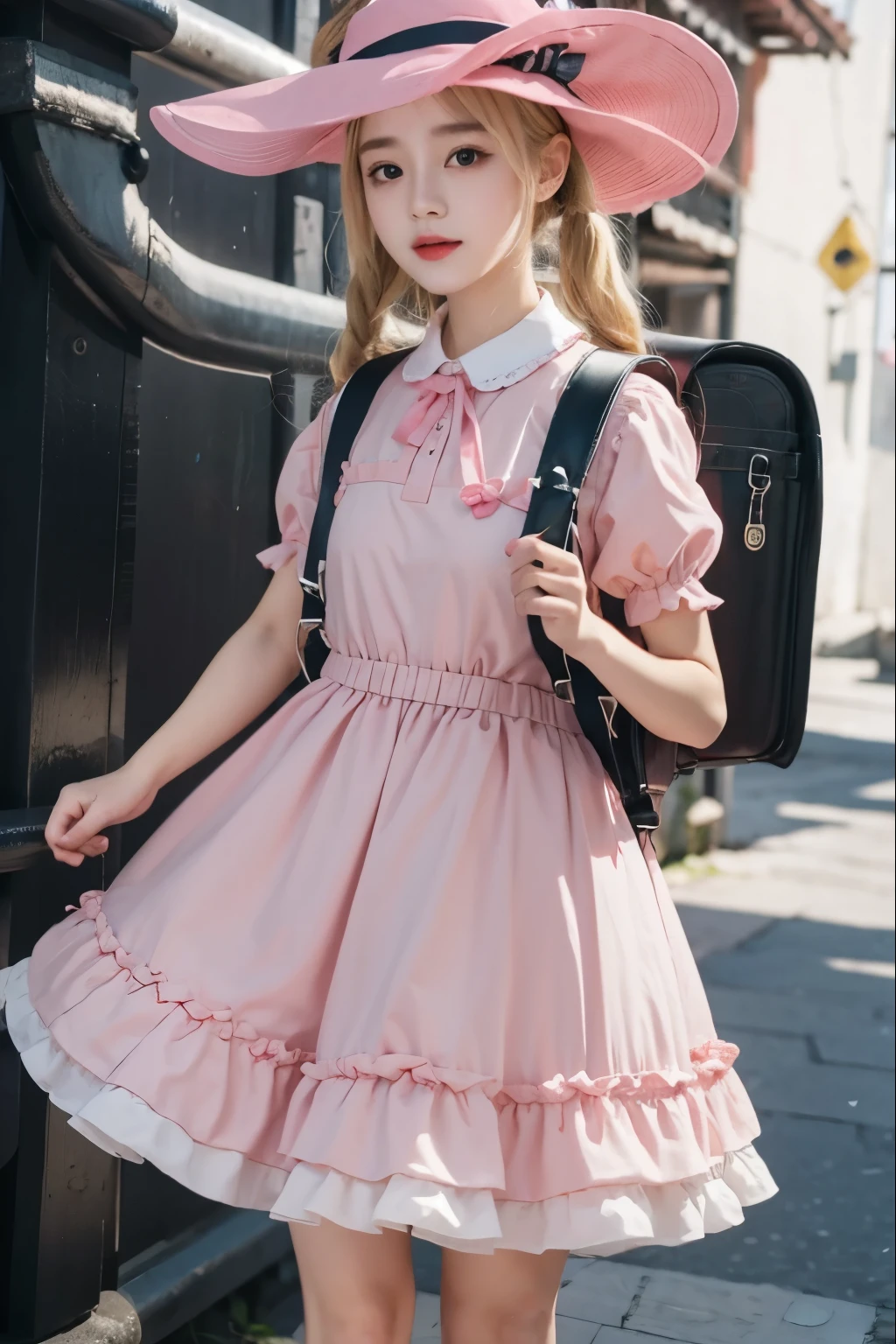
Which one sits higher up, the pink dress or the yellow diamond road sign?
the yellow diamond road sign

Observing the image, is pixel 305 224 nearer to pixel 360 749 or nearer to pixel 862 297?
pixel 360 749

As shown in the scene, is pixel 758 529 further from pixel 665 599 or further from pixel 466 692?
pixel 466 692

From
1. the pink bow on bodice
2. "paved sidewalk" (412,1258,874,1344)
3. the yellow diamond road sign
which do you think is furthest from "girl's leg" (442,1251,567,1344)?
the yellow diamond road sign

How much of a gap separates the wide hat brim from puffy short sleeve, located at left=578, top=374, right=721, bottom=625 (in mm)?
389

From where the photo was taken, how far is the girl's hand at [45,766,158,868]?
1.89 metres

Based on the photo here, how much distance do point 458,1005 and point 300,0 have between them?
1902 mm

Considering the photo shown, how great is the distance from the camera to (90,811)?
6.23 feet

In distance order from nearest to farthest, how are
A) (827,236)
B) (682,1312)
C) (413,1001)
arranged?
(413,1001) < (682,1312) < (827,236)

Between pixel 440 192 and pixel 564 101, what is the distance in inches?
7.3

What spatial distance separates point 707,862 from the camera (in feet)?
21.5

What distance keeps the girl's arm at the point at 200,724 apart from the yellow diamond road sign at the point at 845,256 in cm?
1036

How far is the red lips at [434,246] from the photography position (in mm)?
1816

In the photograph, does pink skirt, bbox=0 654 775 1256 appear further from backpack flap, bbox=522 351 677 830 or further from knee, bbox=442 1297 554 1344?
knee, bbox=442 1297 554 1344

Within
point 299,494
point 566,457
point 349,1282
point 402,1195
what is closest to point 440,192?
point 566,457
